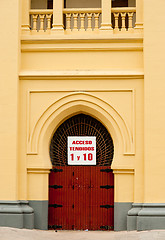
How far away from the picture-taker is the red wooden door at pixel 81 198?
13266 millimetres

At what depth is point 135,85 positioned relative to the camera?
13.0 meters

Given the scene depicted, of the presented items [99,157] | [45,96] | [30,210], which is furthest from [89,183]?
[45,96]

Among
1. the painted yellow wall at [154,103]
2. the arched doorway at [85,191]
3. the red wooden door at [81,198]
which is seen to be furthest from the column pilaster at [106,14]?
the red wooden door at [81,198]

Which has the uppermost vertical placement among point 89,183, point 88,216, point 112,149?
point 112,149

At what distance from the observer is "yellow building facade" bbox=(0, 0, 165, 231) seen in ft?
41.7

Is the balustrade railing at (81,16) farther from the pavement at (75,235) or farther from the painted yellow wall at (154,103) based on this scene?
the pavement at (75,235)

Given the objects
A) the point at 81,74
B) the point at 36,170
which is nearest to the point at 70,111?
the point at 81,74

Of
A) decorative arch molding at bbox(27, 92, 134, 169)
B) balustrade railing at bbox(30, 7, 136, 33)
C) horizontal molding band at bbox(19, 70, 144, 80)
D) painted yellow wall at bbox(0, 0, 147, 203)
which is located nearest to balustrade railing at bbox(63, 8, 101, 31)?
balustrade railing at bbox(30, 7, 136, 33)

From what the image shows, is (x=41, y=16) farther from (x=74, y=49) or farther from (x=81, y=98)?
(x=81, y=98)

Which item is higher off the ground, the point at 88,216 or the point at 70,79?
the point at 70,79

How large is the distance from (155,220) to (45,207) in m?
2.79

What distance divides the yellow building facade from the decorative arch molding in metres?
0.03

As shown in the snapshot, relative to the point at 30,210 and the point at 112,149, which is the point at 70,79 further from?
the point at 30,210

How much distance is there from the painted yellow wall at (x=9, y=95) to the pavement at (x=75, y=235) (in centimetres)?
98
